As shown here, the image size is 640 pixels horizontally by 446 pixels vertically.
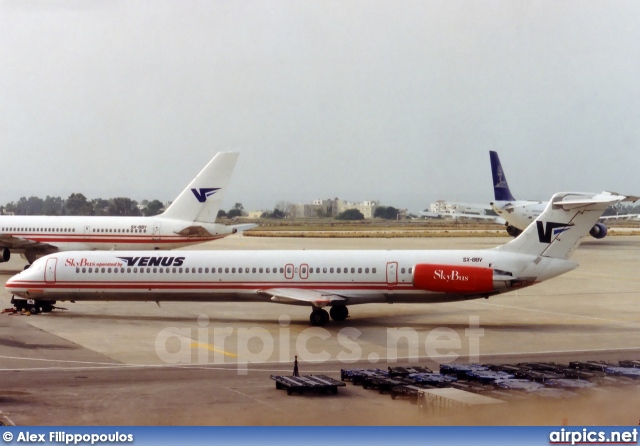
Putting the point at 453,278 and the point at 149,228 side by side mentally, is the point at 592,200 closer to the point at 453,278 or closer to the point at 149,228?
the point at 453,278

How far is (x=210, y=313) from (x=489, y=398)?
2474 centimetres

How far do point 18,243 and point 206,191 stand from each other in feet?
50.5

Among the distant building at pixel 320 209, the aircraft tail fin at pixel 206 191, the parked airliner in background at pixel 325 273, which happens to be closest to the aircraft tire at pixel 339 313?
the parked airliner in background at pixel 325 273

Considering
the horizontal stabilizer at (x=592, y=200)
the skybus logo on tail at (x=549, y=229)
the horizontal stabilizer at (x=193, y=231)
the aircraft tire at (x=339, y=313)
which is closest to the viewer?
the horizontal stabilizer at (x=592, y=200)

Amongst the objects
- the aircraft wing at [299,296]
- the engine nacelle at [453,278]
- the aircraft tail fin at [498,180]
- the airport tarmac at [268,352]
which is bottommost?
the airport tarmac at [268,352]

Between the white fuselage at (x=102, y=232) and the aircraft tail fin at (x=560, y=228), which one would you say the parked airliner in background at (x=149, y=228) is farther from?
the aircraft tail fin at (x=560, y=228)

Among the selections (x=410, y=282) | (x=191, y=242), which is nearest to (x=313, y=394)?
(x=410, y=282)

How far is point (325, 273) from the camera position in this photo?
3828 centimetres

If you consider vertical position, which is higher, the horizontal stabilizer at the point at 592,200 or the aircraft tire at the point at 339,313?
the horizontal stabilizer at the point at 592,200

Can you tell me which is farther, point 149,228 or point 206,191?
point 149,228
